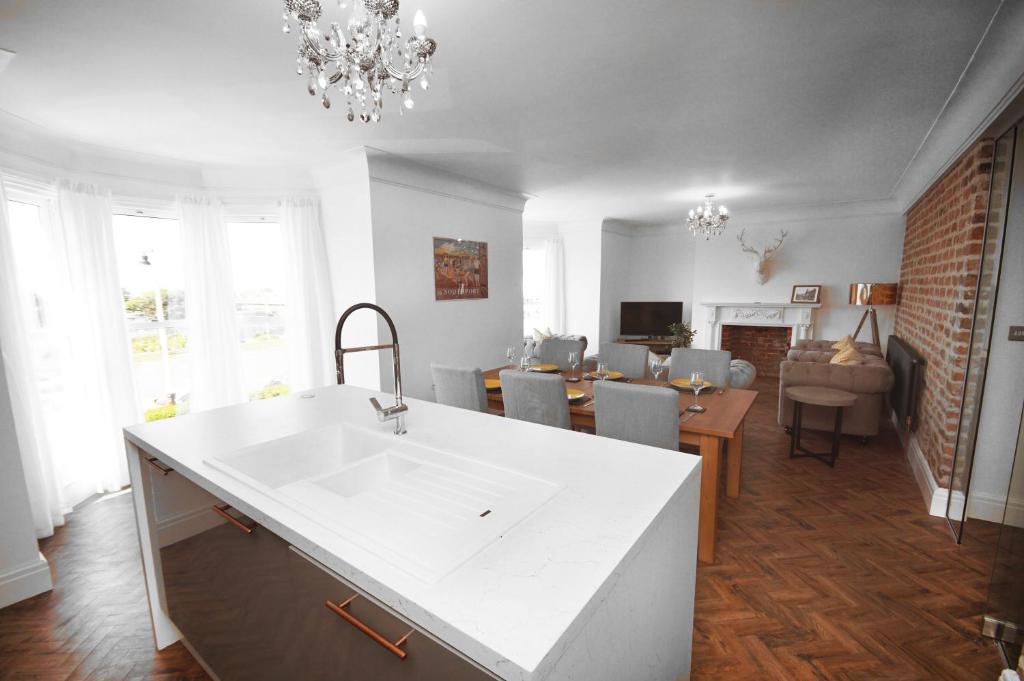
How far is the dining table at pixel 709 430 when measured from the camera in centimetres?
225

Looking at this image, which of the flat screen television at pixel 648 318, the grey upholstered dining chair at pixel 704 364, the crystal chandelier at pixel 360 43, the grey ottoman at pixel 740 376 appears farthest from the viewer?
the flat screen television at pixel 648 318

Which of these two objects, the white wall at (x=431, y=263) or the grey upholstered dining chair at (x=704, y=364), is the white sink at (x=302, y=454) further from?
the grey upholstered dining chair at (x=704, y=364)

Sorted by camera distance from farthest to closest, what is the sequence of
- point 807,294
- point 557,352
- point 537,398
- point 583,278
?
point 583,278 < point 807,294 < point 557,352 < point 537,398

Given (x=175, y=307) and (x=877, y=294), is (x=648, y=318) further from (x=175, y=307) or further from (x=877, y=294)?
(x=175, y=307)

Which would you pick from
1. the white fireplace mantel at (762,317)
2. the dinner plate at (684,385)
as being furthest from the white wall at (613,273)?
the dinner plate at (684,385)

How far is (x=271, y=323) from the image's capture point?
3977 millimetres

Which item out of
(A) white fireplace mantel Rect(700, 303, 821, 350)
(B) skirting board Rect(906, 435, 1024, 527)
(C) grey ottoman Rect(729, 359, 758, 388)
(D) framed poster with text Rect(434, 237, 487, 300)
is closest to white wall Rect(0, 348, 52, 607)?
(D) framed poster with text Rect(434, 237, 487, 300)

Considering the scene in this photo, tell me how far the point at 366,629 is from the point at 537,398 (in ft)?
5.73

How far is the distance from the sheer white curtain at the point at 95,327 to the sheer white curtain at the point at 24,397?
293 mm

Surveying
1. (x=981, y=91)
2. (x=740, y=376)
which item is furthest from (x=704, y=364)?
(x=981, y=91)

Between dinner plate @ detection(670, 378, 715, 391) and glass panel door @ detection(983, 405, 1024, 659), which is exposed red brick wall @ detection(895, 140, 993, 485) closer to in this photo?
glass panel door @ detection(983, 405, 1024, 659)

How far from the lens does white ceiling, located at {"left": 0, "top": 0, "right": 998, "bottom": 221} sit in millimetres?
1651

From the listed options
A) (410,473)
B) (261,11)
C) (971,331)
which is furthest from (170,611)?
(971,331)

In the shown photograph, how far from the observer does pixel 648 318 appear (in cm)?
725
